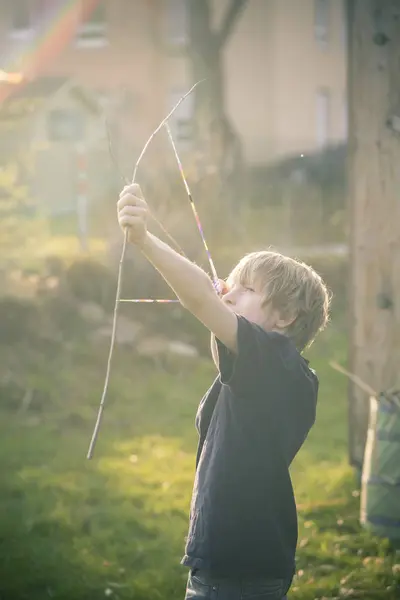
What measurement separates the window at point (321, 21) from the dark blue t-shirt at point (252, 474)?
9.23 meters

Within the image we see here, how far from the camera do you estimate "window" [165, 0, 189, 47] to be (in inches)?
410

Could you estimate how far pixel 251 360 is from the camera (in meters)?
2.01

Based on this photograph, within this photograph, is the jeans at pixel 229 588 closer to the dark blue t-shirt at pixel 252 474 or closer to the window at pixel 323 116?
the dark blue t-shirt at pixel 252 474

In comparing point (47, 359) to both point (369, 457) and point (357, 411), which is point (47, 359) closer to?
point (357, 411)

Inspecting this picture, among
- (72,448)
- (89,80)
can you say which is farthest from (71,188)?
(72,448)

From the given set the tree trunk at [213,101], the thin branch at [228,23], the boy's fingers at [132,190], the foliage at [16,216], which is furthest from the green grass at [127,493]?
the thin branch at [228,23]

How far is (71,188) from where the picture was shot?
29.1 ft

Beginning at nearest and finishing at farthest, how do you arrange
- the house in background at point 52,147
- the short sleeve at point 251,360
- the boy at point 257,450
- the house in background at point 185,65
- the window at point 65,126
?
the short sleeve at point 251,360 → the boy at point 257,450 → the house in background at point 52,147 → the window at point 65,126 → the house in background at point 185,65

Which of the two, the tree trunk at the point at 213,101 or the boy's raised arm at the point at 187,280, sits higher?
the boy's raised arm at the point at 187,280

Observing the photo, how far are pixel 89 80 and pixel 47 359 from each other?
3651 mm

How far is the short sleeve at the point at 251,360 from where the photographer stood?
6.55 feet

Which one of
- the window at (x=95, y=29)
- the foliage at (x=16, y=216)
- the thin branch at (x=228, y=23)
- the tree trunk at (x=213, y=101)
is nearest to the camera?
the foliage at (x=16, y=216)

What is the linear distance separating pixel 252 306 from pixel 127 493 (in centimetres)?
285

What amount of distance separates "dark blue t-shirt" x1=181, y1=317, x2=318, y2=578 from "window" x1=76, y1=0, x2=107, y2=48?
8.61 meters
